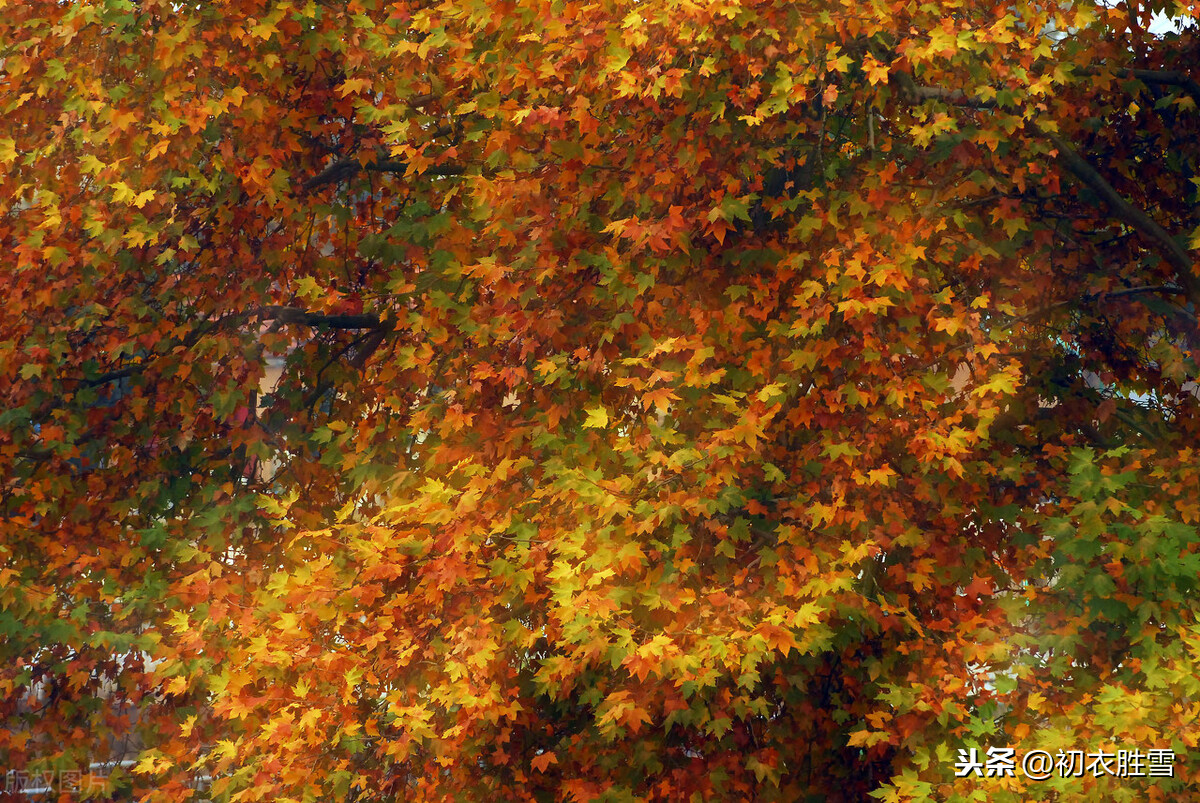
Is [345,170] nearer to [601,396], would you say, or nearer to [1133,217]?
[601,396]

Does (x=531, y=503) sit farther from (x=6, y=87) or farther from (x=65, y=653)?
(x=6, y=87)

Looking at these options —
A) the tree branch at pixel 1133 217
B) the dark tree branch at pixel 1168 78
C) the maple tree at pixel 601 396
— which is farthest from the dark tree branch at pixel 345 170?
the dark tree branch at pixel 1168 78

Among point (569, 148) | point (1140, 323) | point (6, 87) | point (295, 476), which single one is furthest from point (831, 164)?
point (6, 87)

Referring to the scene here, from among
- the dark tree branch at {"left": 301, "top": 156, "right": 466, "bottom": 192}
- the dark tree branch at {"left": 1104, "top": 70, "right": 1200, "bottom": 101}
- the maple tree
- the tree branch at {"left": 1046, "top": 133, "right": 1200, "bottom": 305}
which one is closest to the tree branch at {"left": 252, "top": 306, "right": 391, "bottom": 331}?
the maple tree

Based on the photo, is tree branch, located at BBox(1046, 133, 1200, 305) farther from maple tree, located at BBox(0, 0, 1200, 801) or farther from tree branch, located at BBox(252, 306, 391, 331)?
tree branch, located at BBox(252, 306, 391, 331)

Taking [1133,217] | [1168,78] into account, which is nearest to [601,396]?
[1133,217]

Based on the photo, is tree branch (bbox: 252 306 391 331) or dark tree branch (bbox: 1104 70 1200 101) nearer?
dark tree branch (bbox: 1104 70 1200 101)

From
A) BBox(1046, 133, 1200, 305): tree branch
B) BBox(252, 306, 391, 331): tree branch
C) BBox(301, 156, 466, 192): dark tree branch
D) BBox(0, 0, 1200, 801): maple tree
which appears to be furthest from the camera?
BBox(301, 156, 466, 192): dark tree branch

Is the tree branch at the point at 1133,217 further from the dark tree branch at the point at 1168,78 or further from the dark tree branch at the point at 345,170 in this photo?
the dark tree branch at the point at 345,170
